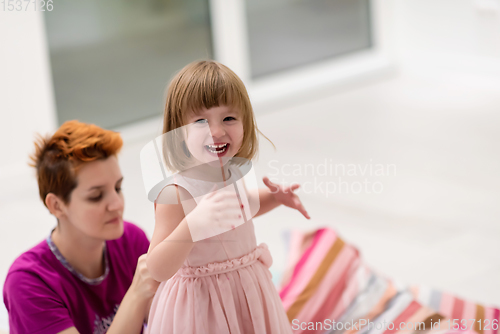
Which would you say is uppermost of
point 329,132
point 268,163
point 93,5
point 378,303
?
point 93,5

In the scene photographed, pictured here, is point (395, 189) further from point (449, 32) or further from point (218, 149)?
point (449, 32)

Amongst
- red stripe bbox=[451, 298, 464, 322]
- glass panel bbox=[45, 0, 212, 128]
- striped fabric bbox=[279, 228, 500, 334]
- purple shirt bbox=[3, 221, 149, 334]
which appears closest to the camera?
purple shirt bbox=[3, 221, 149, 334]

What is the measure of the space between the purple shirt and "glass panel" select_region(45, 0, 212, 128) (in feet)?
5.02

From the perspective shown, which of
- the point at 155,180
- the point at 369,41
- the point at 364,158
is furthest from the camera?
the point at 369,41

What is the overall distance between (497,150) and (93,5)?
70.5 inches

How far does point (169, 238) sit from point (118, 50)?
7.62 feet

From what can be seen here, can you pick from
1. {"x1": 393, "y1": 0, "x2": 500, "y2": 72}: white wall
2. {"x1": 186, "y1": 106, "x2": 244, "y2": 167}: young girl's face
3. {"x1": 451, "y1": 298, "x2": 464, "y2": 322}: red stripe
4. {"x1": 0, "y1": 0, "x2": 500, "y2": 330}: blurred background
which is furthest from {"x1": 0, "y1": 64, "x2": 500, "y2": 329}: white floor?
{"x1": 393, "y1": 0, "x2": 500, "y2": 72}: white wall

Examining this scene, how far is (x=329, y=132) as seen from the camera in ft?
8.66

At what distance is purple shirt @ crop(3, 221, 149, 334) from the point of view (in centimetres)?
97

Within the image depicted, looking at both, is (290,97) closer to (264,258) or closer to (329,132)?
(329,132)

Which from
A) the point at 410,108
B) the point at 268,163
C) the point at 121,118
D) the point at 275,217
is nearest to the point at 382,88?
the point at 410,108

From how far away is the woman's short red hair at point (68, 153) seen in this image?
3.28 ft

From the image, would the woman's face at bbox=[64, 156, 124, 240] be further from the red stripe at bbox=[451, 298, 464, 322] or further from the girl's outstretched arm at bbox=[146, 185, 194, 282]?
the red stripe at bbox=[451, 298, 464, 322]

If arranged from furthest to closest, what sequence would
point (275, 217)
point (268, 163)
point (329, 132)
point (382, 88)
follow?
1. point (382, 88)
2. point (329, 132)
3. point (275, 217)
4. point (268, 163)
